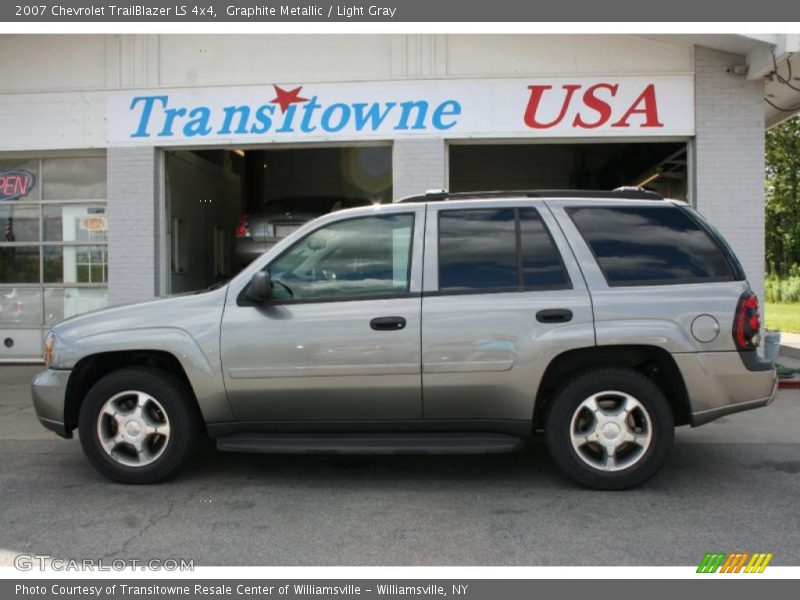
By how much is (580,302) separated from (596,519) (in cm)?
133

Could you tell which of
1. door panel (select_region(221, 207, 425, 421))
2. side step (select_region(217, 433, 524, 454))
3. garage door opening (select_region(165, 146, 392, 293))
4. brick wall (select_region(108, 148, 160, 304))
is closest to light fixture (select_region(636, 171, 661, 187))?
garage door opening (select_region(165, 146, 392, 293))

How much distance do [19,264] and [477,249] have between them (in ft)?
30.4

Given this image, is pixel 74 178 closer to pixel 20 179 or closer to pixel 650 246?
pixel 20 179

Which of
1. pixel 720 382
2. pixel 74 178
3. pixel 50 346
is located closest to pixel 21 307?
pixel 74 178

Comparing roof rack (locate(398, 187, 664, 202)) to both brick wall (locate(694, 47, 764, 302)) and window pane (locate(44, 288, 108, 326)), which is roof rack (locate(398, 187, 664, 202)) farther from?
window pane (locate(44, 288, 108, 326))

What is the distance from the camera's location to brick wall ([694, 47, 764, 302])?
31.2ft

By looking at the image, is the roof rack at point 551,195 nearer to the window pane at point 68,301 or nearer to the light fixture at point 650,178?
the window pane at point 68,301

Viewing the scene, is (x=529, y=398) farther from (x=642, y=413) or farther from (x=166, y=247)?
(x=166, y=247)

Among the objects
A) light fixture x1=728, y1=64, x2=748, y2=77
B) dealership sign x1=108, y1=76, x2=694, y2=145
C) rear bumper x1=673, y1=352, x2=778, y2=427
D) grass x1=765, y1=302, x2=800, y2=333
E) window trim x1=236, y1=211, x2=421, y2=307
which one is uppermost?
light fixture x1=728, y1=64, x2=748, y2=77

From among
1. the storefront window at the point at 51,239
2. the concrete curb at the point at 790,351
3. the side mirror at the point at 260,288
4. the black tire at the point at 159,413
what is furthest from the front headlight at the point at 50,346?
the concrete curb at the point at 790,351

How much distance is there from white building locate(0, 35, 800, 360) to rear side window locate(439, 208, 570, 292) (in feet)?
17.0

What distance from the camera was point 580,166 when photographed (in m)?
16.3

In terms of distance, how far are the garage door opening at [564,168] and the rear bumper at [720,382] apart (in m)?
8.37

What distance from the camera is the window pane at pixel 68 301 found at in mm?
11188
